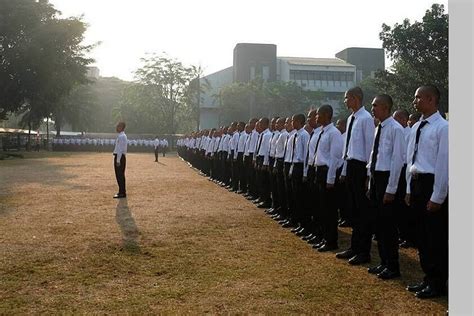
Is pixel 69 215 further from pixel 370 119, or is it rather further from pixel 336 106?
pixel 336 106

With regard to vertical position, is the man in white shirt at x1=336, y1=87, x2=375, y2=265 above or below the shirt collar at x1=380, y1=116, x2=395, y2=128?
below

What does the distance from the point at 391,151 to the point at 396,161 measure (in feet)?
0.58

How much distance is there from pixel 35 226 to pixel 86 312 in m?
4.55

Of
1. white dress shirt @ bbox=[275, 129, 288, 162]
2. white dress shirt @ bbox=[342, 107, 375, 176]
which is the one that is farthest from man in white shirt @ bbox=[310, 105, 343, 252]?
white dress shirt @ bbox=[275, 129, 288, 162]

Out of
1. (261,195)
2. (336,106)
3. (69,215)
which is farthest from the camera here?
(336,106)

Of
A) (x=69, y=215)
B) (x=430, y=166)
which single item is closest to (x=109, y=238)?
(x=69, y=215)

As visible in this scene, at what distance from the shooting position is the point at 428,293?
4.81m

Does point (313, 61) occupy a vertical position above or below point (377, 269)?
above

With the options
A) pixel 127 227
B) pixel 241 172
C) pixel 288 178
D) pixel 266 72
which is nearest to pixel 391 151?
pixel 288 178

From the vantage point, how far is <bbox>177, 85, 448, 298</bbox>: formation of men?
484 centimetres

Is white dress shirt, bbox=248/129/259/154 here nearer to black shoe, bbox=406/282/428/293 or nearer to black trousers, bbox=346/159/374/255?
black trousers, bbox=346/159/374/255

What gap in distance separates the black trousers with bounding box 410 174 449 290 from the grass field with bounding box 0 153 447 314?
0.86 ft

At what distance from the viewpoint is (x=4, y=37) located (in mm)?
35625

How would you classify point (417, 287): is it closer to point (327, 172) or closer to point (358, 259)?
point (358, 259)
